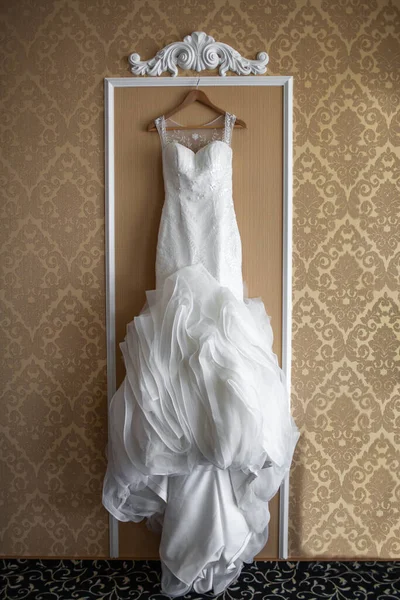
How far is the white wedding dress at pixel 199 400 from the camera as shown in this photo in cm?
187

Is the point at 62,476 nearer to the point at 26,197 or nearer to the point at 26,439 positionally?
the point at 26,439

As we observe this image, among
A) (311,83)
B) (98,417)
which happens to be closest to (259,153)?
(311,83)

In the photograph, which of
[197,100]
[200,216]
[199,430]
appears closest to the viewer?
[199,430]

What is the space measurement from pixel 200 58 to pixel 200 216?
2.61 feet

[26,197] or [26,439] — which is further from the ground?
[26,197]

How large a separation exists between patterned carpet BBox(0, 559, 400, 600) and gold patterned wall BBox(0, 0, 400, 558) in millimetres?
94

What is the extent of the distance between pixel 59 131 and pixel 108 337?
1064 millimetres

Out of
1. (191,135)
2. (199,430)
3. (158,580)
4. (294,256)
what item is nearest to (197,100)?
(191,135)

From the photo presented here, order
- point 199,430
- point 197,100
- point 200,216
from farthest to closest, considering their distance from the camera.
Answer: point 197,100
point 200,216
point 199,430

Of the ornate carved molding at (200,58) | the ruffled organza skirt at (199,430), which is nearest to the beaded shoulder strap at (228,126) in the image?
the ornate carved molding at (200,58)

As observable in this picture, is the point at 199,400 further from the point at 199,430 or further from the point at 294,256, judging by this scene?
the point at 294,256

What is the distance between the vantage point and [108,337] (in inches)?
95.4

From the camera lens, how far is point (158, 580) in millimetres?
2295

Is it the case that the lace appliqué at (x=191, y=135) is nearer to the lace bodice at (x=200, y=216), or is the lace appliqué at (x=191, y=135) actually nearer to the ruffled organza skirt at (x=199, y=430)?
the lace bodice at (x=200, y=216)
